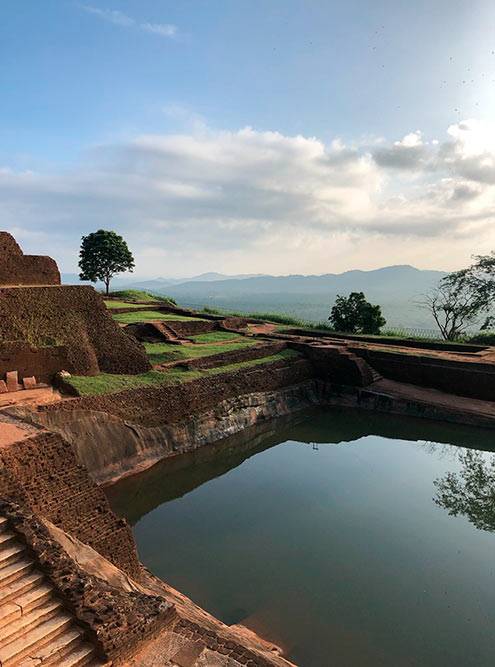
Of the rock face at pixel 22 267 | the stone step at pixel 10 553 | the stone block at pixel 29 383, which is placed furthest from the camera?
the rock face at pixel 22 267

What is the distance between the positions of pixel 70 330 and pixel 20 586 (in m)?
9.33

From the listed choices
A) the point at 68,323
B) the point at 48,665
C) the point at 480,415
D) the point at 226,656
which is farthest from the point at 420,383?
the point at 48,665

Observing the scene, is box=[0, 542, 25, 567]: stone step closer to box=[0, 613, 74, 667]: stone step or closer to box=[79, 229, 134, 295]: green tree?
box=[0, 613, 74, 667]: stone step

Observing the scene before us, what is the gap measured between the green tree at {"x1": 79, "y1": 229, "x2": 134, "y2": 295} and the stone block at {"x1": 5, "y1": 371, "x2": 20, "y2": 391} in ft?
84.6

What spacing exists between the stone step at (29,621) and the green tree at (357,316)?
76.1 ft

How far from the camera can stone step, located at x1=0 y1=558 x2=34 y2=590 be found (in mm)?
5051

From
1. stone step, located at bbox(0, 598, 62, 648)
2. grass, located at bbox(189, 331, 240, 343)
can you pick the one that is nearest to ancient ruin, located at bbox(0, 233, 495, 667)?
stone step, located at bbox(0, 598, 62, 648)

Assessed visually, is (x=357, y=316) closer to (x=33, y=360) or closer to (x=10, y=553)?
(x=33, y=360)

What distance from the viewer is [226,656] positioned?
4.93m

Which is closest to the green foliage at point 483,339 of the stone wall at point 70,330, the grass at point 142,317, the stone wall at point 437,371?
the stone wall at point 437,371

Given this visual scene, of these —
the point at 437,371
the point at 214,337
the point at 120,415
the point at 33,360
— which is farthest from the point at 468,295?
the point at 33,360

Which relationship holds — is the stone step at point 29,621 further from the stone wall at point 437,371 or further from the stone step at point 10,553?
the stone wall at point 437,371

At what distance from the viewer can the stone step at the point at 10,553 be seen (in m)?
5.26

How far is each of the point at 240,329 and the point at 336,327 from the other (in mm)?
7307
